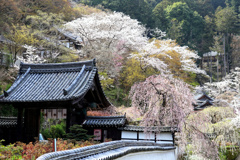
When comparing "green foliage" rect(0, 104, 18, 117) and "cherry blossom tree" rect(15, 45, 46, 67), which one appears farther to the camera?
"cherry blossom tree" rect(15, 45, 46, 67)

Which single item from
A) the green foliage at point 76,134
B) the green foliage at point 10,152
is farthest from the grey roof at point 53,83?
the green foliage at point 10,152

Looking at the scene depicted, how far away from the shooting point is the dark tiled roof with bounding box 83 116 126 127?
1334 centimetres

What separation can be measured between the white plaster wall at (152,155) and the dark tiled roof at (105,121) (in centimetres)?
273

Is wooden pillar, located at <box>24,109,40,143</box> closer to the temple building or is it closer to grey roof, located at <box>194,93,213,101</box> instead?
the temple building

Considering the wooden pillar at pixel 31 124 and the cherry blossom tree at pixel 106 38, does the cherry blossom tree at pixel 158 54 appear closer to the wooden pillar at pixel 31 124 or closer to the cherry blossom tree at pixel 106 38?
the cherry blossom tree at pixel 106 38

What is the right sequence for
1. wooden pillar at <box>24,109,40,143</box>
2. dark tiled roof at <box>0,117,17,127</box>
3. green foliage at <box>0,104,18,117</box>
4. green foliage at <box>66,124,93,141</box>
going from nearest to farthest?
green foliage at <box>66,124,93,141</box>, wooden pillar at <box>24,109,40,143</box>, dark tiled roof at <box>0,117,17,127</box>, green foliage at <box>0,104,18,117</box>

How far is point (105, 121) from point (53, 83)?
3.49 metres

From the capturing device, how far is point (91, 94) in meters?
13.2

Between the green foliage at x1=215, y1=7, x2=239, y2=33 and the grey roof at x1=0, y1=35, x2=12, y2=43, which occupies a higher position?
the green foliage at x1=215, y1=7, x2=239, y2=33

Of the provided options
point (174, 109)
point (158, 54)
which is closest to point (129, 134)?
point (174, 109)

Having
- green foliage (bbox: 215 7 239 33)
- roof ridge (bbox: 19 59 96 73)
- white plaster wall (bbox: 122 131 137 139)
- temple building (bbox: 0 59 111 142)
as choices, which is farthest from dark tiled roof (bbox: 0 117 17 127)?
green foliage (bbox: 215 7 239 33)

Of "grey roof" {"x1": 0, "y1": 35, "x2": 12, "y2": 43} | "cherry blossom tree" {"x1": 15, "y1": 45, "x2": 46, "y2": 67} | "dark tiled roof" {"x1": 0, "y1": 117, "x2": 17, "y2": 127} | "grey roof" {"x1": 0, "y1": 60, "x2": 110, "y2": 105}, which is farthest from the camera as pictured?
"grey roof" {"x1": 0, "y1": 35, "x2": 12, "y2": 43}

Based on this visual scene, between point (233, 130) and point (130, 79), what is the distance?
13.3 meters

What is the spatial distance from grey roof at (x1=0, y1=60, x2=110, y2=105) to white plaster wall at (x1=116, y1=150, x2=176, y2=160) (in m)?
3.85
